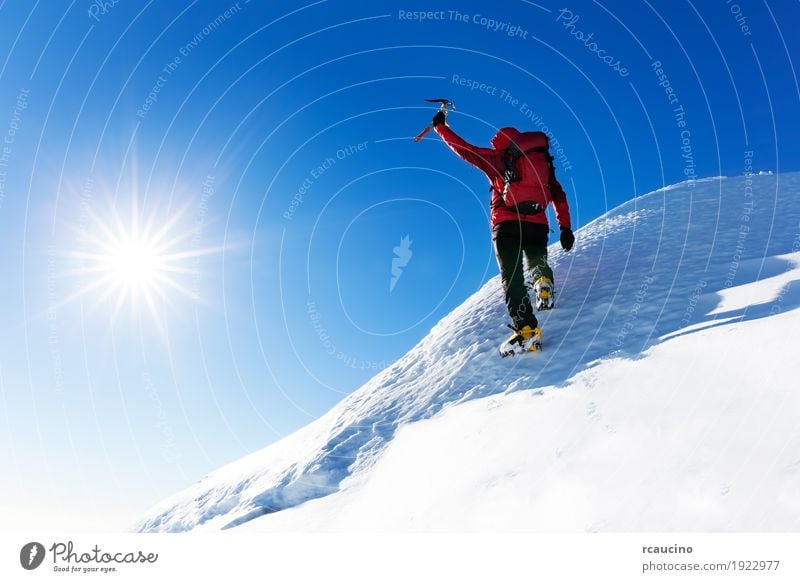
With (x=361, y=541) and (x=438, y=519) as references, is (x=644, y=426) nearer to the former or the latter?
(x=438, y=519)

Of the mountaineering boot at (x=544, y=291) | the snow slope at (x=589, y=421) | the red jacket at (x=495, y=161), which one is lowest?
the snow slope at (x=589, y=421)

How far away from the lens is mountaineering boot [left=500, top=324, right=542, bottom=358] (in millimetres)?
6793

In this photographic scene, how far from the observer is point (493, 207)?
7473 millimetres

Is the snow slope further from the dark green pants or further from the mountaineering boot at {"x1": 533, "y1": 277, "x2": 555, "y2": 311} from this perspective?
the dark green pants

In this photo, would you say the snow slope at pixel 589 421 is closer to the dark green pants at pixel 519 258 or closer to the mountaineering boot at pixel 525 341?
the mountaineering boot at pixel 525 341

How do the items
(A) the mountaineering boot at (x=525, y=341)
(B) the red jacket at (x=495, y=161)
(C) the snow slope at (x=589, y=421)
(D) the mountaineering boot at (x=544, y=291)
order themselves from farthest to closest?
1. (D) the mountaineering boot at (x=544, y=291)
2. (B) the red jacket at (x=495, y=161)
3. (A) the mountaineering boot at (x=525, y=341)
4. (C) the snow slope at (x=589, y=421)

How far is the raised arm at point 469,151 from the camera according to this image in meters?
7.30

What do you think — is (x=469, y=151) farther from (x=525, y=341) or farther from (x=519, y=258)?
(x=525, y=341)

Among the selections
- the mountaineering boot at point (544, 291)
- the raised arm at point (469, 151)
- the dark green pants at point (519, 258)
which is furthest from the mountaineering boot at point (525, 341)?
the raised arm at point (469, 151)

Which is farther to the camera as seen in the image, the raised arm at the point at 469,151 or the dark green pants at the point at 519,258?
the raised arm at the point at 469,151

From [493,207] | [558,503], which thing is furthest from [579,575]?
[493,207]

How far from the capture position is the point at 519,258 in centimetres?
706

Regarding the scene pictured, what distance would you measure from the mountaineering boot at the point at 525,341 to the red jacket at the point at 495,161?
1631 mm

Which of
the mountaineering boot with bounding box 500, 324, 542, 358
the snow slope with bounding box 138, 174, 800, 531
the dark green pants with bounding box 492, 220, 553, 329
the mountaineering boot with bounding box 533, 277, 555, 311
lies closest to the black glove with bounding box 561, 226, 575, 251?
the dark green pants with bounding box 492, 220, 553, 329
